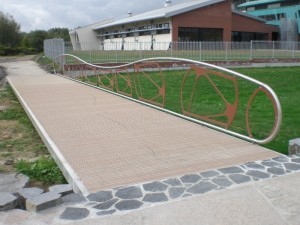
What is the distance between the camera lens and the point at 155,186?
177 inches

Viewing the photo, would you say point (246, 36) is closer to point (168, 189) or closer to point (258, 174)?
point (258, 174)

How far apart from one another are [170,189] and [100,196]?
0.78 m

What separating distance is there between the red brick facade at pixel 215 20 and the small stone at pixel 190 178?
32934 millimetres

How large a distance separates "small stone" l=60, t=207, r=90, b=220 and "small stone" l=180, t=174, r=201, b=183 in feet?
4.22

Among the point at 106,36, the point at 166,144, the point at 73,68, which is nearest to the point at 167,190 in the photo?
the point at 166,144

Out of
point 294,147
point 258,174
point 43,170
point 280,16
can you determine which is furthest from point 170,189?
point 280,16

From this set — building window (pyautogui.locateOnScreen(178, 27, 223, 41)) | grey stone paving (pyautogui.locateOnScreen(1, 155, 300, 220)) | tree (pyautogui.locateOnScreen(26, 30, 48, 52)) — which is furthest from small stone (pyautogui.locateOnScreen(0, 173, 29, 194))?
tree (pyautogui.locateOnScreen(26, 30, 48, 52))

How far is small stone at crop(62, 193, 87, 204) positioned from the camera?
4.14m

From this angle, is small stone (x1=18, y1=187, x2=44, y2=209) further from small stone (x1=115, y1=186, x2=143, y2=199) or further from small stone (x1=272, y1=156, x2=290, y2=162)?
small stone (x1=272, y1=156, x2=290, y2=162)

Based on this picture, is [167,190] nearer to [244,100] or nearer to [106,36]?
[244,100]

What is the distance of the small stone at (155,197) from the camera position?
4160 millimetres

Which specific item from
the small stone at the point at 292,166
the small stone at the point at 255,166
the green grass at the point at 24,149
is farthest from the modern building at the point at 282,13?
the small stone at the point at 255,166

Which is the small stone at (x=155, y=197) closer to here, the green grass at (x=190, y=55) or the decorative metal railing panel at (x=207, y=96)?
the decorative metal railing panel at (x=207, y=96)

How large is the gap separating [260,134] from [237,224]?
3791 millimetres
